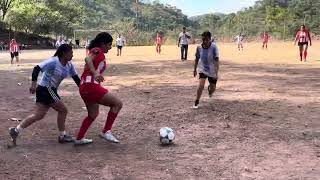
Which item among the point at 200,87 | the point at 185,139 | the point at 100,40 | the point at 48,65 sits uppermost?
the point at 100,40

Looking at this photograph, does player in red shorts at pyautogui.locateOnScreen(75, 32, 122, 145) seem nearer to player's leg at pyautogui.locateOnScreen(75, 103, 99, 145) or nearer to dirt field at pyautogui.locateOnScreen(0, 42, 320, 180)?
player's leg at pyautogui.locateOnScreen(75, 103, 99, 145)

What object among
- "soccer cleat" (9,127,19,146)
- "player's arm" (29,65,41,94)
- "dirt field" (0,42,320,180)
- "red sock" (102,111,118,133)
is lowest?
"dirt field" (0,42,320,180)

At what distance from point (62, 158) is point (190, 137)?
82.8 inches

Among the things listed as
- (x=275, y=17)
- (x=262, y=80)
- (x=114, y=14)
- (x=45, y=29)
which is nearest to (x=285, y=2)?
(x=275, y=17)

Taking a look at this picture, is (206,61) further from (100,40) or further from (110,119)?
(100,40)

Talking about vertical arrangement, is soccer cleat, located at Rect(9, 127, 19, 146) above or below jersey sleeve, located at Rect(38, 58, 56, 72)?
below

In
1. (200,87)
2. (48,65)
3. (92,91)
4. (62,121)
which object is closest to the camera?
(92,91)

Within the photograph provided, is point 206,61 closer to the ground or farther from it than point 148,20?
closer to the ground

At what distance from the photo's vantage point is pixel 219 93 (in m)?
13.4

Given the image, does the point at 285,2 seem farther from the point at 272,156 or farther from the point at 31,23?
the point at 272,156

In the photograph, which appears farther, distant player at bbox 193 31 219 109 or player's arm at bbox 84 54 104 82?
distant player at bbox 193 31 219 109

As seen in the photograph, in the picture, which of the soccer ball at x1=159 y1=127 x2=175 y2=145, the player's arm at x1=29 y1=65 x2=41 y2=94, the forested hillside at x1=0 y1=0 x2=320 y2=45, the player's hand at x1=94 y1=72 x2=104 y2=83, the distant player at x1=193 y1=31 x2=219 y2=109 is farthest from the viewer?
the forested hillside at x1=0 y1=0 x2=320 y2=45

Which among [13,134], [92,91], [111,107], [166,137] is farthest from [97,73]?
[13,134]

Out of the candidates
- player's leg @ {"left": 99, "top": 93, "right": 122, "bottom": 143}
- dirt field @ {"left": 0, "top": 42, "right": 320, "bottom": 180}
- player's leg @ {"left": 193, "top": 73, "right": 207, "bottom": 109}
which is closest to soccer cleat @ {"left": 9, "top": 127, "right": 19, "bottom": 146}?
A: dirt field @ {"left": 0, "top": 42, "right": 320, "bottom": 180}
